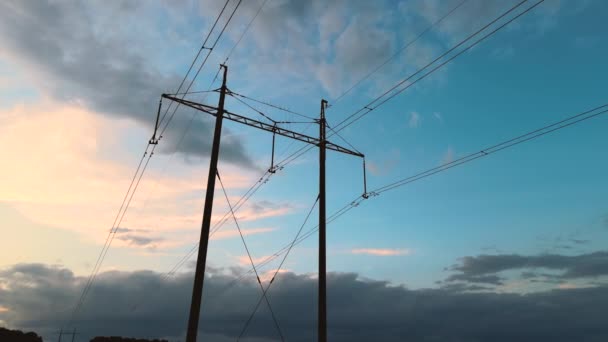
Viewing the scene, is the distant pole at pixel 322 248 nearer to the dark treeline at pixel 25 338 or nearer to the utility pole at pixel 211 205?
the utility pole at pixel 211 205

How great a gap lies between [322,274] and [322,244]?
1.66 metres

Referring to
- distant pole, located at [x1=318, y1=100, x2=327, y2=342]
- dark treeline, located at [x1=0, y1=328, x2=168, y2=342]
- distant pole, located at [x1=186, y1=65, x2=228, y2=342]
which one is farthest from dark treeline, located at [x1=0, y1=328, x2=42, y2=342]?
distant pole, located at [x1=318, y1=100, x2=327, y2=342]

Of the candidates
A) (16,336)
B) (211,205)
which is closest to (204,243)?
(211,205)

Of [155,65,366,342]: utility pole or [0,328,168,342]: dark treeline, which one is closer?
[155,65,366,342]: utility pole

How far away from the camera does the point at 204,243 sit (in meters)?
19.8

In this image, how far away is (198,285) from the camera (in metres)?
19.0

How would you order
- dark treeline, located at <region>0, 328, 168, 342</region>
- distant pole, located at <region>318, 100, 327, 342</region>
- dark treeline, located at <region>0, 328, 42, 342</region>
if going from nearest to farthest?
1. distant pole, located at <region>318, 100, 327, 342</region>
2. dark treeline, located at <region>0, 328, 168, 342</region>
3. dark treeline, located at <region>0, 328, 42, 342</region>

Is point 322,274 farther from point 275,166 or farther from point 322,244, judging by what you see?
point 275,166

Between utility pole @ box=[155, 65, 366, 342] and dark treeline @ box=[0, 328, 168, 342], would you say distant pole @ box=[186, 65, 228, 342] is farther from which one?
dark treeline @ box=[0, 328, 168, 342]

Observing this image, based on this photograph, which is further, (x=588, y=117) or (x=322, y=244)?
(x=322, y=244)

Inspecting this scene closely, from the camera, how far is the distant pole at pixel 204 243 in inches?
723

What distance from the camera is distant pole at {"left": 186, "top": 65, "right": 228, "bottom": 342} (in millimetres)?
18359

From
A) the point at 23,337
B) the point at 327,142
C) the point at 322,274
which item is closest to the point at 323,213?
the point at 322,274

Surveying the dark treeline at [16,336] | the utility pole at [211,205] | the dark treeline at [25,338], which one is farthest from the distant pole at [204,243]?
the dark treeline at [16,336]
